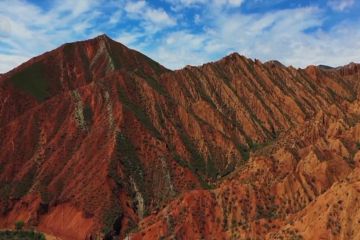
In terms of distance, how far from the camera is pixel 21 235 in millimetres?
73062

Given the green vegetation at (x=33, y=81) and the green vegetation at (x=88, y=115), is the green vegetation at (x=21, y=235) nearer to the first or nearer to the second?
the green vegetation at (x=88, y=115)

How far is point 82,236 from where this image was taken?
232 ft

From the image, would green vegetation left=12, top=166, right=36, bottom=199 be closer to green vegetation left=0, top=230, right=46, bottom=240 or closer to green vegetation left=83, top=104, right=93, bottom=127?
green vegetation left=0, top=230, right=46, bottom=240

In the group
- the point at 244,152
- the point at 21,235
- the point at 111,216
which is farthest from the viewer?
the point at 244,152

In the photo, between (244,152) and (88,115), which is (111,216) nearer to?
(88,115)

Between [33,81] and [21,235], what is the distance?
4877cm

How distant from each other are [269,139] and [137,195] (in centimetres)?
3656

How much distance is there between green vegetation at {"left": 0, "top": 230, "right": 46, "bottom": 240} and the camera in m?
71.8

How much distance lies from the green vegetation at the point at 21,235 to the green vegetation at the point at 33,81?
1585 inches

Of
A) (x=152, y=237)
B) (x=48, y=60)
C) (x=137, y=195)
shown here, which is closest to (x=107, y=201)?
(x=137, y=195)

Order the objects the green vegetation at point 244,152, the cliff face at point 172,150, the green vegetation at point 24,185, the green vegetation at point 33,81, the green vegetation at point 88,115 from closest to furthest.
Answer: the cliff face at point 172,150
the green vegetation at point 24,185
the green vegetation at point 88,115
the green vegetation at point 244,152
the green vegetation at point 33,81

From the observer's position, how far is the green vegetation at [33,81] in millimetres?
110000

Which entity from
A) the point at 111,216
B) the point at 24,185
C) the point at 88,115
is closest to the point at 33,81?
the point at 88,115

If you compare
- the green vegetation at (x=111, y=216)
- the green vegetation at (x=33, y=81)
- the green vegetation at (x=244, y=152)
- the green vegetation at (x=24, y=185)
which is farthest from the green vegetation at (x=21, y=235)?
the green vegetation at (x=33, y=81)
